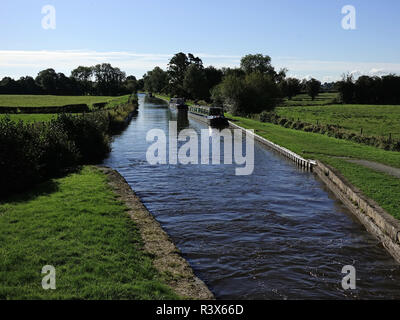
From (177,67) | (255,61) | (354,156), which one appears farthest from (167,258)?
(255,61)

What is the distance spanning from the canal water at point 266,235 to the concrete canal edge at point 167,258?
77 cm

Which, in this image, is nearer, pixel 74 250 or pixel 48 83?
pixel 74 250

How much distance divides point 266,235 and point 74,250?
20.4ft

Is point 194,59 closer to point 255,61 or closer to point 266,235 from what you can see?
point 255,61

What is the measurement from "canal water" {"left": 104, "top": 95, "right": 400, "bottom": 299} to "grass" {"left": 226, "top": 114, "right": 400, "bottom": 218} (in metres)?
1.23

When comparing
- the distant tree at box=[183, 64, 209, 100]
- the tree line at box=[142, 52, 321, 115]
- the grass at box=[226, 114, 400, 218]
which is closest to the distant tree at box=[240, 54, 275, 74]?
the tree line at box=[142, 52, 321, 115]

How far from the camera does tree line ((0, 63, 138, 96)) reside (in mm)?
130500

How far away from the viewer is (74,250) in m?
8.52

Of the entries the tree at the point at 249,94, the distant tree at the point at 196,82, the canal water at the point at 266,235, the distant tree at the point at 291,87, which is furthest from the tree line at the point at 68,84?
the canal water at the point at 266,235

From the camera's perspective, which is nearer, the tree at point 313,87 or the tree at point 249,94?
the tree at point 249,94

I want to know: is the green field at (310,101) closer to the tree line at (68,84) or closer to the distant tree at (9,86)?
the tree line at (68,84)

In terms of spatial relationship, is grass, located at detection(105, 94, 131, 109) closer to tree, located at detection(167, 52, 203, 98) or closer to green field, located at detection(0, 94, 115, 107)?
green field, located at detection(0, 94, 115, 107)

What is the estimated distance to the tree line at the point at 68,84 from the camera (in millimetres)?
130500
